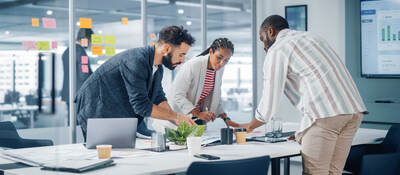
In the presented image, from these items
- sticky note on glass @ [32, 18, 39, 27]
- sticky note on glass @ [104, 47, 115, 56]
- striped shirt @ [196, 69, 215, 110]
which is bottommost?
striped shirt @ [196, 69, 215, 110]

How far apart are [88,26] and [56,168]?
3011 mm

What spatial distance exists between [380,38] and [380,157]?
2350 millimetres

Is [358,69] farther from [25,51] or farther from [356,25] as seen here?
[25,51]

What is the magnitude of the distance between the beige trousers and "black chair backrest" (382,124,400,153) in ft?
3.37

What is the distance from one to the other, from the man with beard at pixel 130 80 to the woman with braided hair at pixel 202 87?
1.68 feet

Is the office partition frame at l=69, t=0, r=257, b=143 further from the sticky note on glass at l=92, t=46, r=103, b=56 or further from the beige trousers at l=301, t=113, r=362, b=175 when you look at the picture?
the beige trousers at l=301, t=113, r=362, b=175

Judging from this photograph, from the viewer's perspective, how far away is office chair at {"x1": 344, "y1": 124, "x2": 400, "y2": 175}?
313 centimetres

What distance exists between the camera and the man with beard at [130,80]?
9.78 feet

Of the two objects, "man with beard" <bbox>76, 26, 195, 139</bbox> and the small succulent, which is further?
"man with beard" <bbox>76, 26, 195, 139</bbox>

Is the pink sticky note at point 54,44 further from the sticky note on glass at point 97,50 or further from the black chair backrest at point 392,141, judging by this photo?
the black chair backrest at point 392,141

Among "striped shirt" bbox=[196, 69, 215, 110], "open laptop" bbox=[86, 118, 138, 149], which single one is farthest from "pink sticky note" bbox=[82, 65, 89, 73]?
"open laptop" bbox=[86, 118, 138, 149]

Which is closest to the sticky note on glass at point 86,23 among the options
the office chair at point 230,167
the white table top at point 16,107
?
the white table top at point 16,107

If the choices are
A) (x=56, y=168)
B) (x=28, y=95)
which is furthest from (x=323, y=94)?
(x=28, y=95)

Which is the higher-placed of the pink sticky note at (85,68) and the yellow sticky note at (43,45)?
the yellow sticky note at (43,45)
